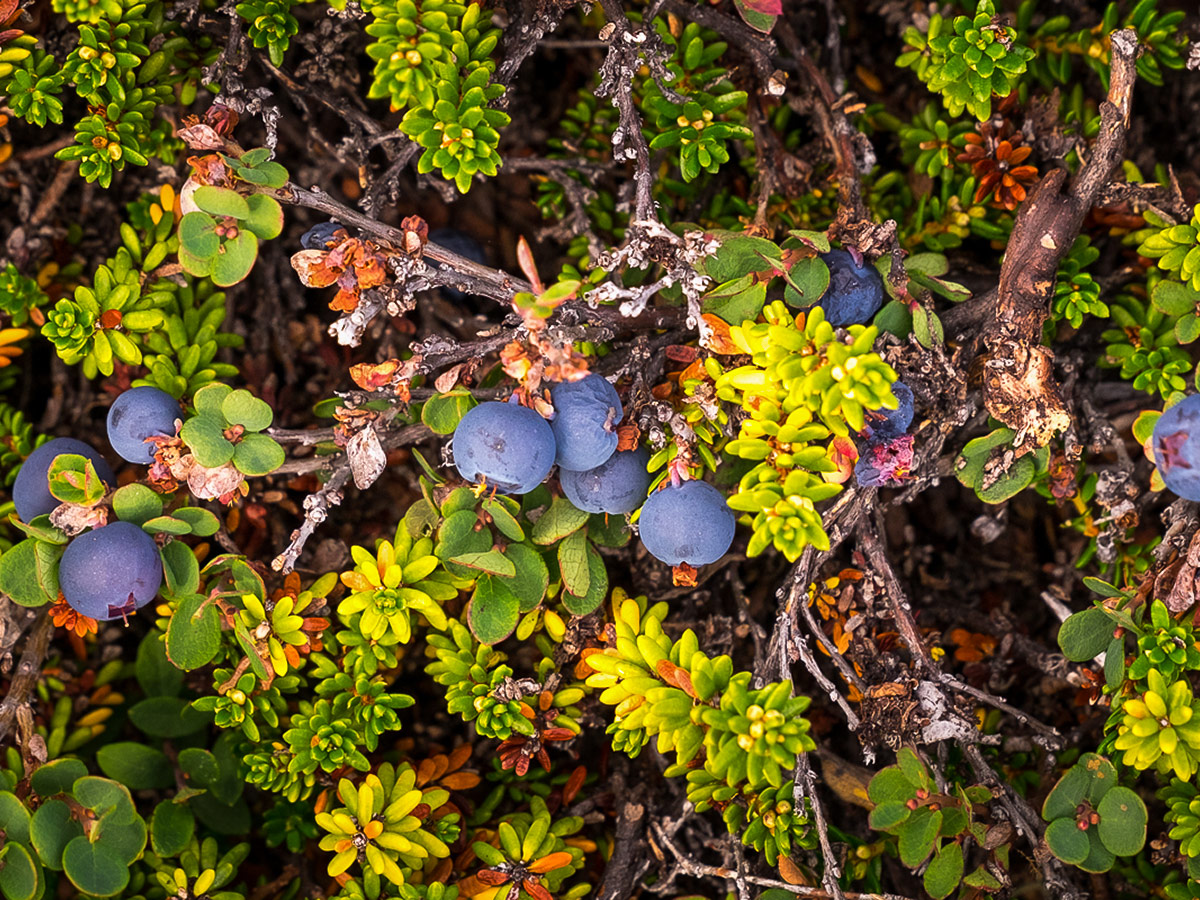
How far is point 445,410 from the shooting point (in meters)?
1.81

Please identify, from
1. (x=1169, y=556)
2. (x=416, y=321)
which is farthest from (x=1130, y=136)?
(x=416, y=321)

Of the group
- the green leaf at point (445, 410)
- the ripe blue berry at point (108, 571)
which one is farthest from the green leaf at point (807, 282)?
the ripe blue berry at point (108, 571)

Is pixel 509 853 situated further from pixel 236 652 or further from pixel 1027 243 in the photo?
pixel 1027 243

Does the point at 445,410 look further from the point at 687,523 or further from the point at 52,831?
the point at 52,831

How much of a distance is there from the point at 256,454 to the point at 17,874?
1018 mm

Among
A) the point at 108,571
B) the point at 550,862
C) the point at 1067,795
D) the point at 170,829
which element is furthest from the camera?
the point at 170,829

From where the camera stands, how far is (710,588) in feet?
7.73

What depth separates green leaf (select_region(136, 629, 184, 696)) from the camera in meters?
2.32

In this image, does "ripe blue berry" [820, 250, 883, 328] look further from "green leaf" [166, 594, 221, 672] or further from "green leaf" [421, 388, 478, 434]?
"green leaf" [166, 594, 221, 672]

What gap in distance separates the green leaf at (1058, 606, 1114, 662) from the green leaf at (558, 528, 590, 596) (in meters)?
0.96

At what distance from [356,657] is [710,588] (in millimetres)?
890

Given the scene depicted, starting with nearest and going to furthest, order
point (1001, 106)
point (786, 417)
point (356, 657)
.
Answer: point (786, 417)
point (356, 657)
point (1001, 106)

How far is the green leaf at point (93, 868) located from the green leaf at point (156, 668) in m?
0.42

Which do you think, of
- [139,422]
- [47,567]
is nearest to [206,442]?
[139,422]
